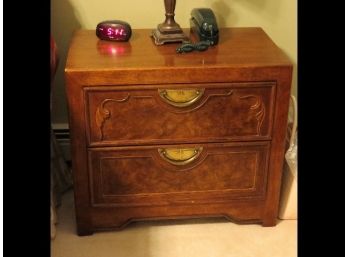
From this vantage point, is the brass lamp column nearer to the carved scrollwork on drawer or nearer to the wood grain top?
the wood grain top

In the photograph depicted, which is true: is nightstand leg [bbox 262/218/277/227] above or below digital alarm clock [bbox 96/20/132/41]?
below

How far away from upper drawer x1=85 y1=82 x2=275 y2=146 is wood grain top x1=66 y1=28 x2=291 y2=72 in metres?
0.06

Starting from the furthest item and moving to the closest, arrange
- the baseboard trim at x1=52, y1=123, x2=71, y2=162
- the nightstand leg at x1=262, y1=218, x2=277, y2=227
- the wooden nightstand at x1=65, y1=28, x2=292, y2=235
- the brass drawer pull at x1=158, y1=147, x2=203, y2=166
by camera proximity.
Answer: the baseboard trim at x1=52, y1=123, x2=71, y2=162 < the nightstand leg at x1=262, y1=218, x2=277, y2=227 < the brass drawer pull at x1=158, y1=147, x2=203, y2=166 < the wooden nightstand at x1=65, y1=28, x2=292, y2=235

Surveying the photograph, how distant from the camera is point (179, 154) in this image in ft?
4.44

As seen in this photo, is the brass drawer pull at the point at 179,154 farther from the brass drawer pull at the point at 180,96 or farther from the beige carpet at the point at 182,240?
the beige carpet at the point at 182,240

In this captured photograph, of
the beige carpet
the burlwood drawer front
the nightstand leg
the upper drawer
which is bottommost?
the beige carpet

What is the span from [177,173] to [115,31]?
1.48 feet

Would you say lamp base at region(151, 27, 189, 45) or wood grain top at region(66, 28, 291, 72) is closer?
wood grain top at region(66, 28, 291, 72)

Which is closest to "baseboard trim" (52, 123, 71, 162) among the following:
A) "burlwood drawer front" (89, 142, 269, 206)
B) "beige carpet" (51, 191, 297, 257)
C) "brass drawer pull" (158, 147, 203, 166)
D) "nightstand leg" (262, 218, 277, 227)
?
"beige carpet" (51, 191, 297, 257)

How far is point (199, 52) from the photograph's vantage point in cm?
133

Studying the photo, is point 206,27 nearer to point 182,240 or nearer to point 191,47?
point 191,47

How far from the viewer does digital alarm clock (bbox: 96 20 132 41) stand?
1.41m

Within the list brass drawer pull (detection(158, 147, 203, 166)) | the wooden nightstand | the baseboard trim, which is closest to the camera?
the wooden nightstand
